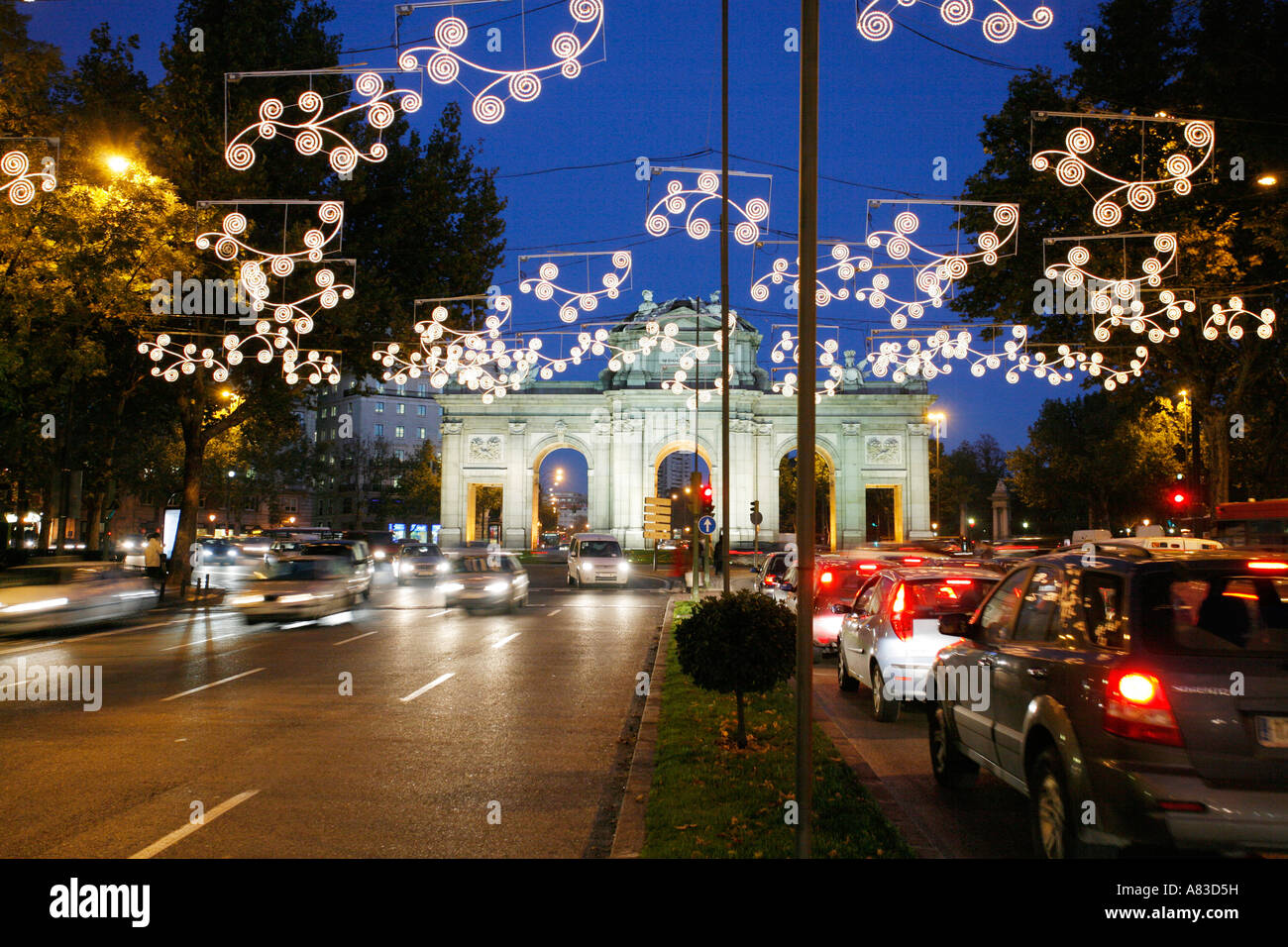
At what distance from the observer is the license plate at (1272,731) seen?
4.66 meters

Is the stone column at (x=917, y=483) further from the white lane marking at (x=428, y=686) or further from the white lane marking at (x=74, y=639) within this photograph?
the white lane marking at (x=428, y=686)

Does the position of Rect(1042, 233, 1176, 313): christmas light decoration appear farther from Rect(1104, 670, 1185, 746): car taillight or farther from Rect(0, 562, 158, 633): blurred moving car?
Rect(0, 562, 158, 633): blurred moving car

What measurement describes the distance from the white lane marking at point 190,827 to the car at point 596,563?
28.2 meters

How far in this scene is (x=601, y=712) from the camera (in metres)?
11.4

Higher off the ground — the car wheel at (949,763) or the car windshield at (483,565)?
the car windshield at (483,565)

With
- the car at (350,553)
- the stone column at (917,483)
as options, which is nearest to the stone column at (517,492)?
the stone column at (917,483)

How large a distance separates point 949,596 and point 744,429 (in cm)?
6179

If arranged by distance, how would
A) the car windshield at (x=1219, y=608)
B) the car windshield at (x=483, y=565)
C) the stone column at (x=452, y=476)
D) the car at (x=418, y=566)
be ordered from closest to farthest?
the car windshield at (x=1219, y=608)
the car windshield at (x=483, y=565)
the car at (x=418, y=566)
the stone column at (x=452, y=476)

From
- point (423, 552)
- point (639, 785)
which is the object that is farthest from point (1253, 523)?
point (423, 552)

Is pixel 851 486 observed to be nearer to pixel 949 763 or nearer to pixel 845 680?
pixel 845 680

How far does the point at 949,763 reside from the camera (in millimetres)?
7699

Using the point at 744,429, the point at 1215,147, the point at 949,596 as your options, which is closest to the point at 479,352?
the point at 1215,147

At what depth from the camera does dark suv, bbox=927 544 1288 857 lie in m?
4.61
